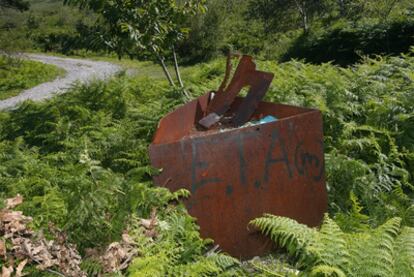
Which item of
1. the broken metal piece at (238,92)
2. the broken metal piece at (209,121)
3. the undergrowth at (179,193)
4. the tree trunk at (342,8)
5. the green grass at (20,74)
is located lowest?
the green grass at (20,74)

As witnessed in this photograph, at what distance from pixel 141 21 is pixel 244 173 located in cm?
384

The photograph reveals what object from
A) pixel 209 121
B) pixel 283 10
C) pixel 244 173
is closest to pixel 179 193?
pixel 244 173

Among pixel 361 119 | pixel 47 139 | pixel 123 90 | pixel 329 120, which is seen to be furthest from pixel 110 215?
pixel 123 90

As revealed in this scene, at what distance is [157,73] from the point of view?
83.9 ft

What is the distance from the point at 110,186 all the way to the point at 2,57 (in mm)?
27424

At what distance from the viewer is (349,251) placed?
10.9 ft

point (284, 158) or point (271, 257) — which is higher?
point (284, 158)

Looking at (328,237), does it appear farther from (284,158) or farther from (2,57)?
(2,57)

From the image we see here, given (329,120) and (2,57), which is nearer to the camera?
(329,120)

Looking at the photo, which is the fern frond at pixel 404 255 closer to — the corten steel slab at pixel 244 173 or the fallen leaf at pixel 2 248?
the corten steel slab at pixel 244 173

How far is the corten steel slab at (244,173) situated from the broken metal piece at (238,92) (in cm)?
90

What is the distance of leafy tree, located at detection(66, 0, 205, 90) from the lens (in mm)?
7020

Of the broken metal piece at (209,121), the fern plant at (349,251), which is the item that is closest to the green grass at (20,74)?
the broken metal piece at (209,121)

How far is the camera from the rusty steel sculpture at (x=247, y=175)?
13.3ft
